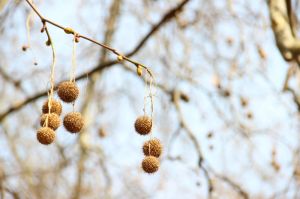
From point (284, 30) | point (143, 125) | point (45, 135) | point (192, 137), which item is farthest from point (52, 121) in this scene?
point (192, 137)

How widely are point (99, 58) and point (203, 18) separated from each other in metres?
1.83

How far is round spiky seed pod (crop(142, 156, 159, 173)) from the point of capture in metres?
2.55

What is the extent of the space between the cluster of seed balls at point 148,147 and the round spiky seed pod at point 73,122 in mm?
252

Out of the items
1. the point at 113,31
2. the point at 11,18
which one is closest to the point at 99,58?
the point at 113,31

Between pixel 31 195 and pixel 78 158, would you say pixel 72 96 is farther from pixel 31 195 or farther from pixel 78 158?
pixel 78 158

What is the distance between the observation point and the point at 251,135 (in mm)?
6406

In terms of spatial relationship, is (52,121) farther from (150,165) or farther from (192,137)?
(192,137)

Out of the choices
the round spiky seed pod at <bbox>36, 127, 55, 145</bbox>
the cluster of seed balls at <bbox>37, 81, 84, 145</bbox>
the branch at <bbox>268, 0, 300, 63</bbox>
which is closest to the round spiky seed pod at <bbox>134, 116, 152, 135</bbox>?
the cluster of seed balls at <bbox>37, 81, 84, 145</bbox>

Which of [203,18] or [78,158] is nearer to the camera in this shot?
[203,18]

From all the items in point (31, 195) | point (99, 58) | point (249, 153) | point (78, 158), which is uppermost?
point (99, 58)

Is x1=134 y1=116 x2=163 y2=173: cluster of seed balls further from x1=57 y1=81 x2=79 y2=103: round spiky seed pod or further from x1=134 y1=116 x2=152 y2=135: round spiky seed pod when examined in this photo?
x1=57 y1=81 x2=79 y2=103: round spiky seed pod

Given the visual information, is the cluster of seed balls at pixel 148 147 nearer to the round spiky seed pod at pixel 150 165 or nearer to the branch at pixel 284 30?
the round spiky seed pod at pixel 150 165

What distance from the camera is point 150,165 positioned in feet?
8.41

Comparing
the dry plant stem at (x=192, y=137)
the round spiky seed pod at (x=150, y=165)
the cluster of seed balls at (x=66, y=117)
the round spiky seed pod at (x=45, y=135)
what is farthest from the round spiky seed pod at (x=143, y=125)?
the dry plant stem at (x=192, y=137)
